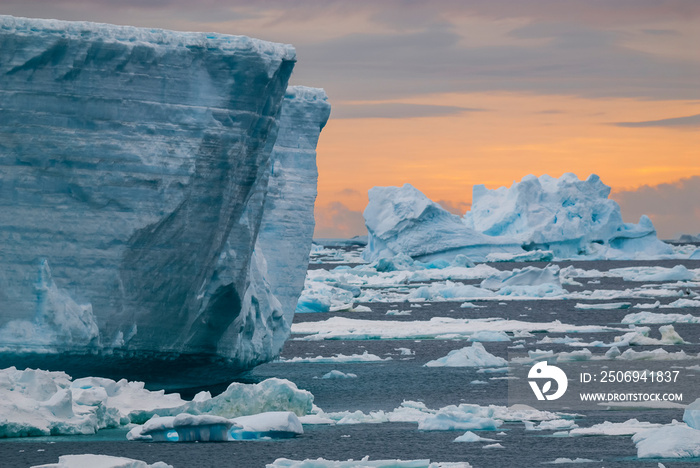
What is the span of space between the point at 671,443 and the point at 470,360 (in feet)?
20.5

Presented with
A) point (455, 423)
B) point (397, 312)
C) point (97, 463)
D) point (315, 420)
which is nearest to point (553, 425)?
point (455, 423)

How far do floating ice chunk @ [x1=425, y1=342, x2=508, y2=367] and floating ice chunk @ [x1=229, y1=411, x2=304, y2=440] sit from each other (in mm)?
5196

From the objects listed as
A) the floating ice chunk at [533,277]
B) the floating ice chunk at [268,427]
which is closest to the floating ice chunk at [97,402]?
the floating ice chunk at [268,427]

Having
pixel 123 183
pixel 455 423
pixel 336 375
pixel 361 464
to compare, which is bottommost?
pixel 361 464

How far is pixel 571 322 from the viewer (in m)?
21.1

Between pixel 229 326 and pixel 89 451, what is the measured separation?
3.78m

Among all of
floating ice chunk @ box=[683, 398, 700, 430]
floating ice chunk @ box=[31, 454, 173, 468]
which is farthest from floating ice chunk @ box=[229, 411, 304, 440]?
floating ice chunk @ box=[683, 398, 700, 430]

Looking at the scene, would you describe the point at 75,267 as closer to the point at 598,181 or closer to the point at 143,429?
the point at 143,429

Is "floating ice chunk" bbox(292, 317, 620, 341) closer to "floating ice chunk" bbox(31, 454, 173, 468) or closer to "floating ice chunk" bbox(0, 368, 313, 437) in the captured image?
"floating ice chunk" bbox(0, 368, 313, 437)

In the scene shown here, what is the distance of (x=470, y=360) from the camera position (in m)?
13.6

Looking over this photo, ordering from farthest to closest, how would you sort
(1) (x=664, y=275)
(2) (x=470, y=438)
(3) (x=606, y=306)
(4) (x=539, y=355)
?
(1) (x=664, y=275) → (3) (x=606, y=306) → (4) (x=539, y=355) → (2) (x=470, y=438)

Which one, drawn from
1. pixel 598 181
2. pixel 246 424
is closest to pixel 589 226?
pixel 598 181

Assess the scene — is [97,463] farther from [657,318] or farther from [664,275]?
[664,275]

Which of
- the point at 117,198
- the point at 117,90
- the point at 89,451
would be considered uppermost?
the point at 117,90
